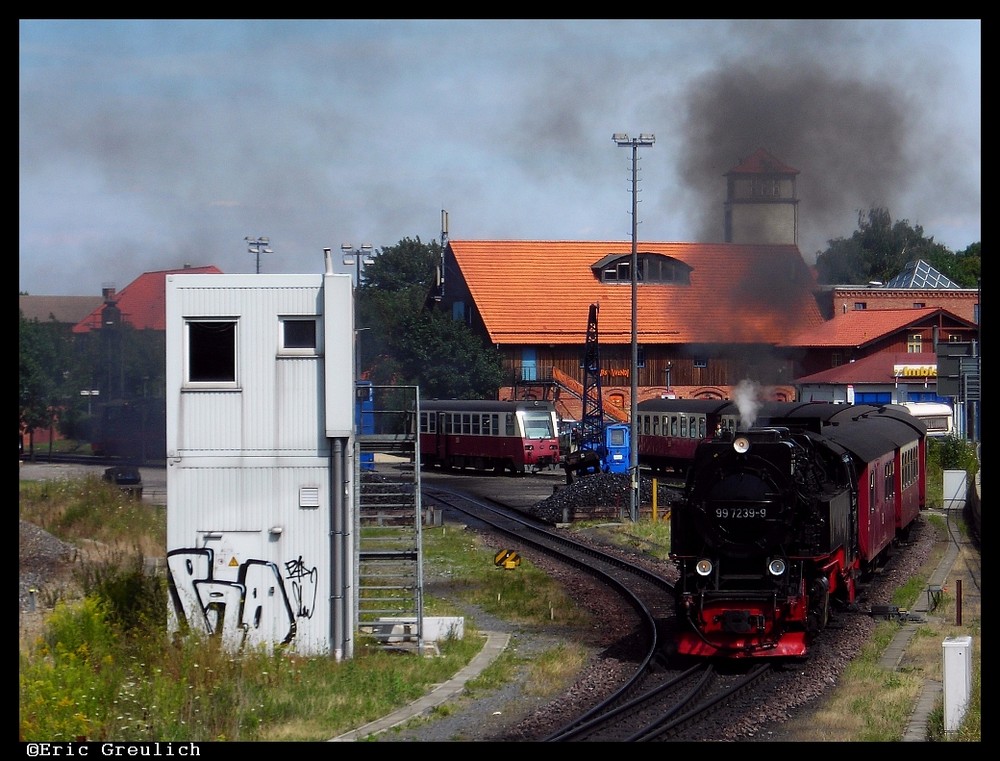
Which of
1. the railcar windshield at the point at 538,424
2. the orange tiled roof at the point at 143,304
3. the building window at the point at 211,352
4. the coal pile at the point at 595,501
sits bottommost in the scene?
the coal pile at the point at 595,501

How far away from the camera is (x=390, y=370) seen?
6575cm

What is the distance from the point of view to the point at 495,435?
49.6m

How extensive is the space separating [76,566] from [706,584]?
12.7m

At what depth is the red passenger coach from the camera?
48406 mm

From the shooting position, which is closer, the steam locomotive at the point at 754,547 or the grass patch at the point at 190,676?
the grass patch at the point at 190,676

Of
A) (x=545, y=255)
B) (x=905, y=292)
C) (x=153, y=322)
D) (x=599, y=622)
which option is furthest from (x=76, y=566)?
(x=905, y=292)

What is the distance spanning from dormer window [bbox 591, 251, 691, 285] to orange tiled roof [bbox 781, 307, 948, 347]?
28.5 feet

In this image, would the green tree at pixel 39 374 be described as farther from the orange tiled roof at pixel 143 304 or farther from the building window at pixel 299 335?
the building window at pixel 299 335

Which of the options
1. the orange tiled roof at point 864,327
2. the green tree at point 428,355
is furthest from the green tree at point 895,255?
the green tree at point 428,355

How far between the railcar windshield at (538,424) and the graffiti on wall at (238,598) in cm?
3201

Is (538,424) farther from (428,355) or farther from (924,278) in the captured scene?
(924,278)

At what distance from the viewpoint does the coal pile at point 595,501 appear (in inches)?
1371
